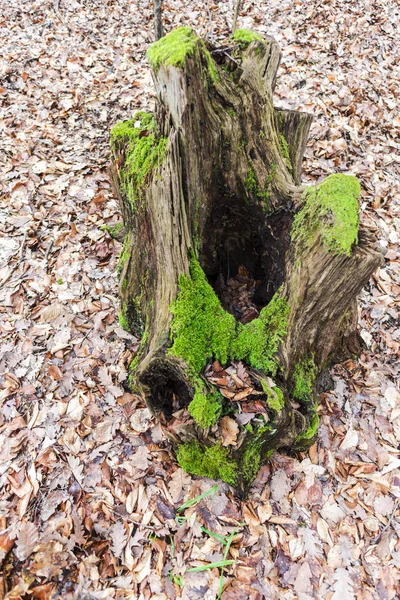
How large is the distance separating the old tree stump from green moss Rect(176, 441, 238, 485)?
1 cm

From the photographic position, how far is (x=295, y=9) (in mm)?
8273

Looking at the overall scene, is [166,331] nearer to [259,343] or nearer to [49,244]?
[259,343]

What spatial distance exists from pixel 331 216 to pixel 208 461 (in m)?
2.17

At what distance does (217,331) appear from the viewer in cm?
301

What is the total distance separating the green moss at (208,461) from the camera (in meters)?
2.99

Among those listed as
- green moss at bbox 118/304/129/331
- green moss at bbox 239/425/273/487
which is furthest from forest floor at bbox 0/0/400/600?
green moss at bbox 239/425/273/487

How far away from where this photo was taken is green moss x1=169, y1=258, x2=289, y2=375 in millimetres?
2953

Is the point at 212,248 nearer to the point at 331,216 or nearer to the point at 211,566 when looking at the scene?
the point at 331,216

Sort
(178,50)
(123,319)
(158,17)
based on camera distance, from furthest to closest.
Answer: (158,17) → (123,319) → (178,50)

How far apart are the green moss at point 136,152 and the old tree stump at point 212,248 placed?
0.01 metres

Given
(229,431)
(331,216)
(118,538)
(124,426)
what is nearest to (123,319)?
(124,426)

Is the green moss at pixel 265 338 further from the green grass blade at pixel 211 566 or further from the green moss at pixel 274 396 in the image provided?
the green grass blade at pixel 211 566

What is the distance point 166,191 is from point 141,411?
7.00 ft

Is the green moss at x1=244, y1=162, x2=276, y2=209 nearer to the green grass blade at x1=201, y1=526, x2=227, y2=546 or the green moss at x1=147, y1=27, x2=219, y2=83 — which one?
the green moss at x1=147, y1=27, x2=219, y2=83
